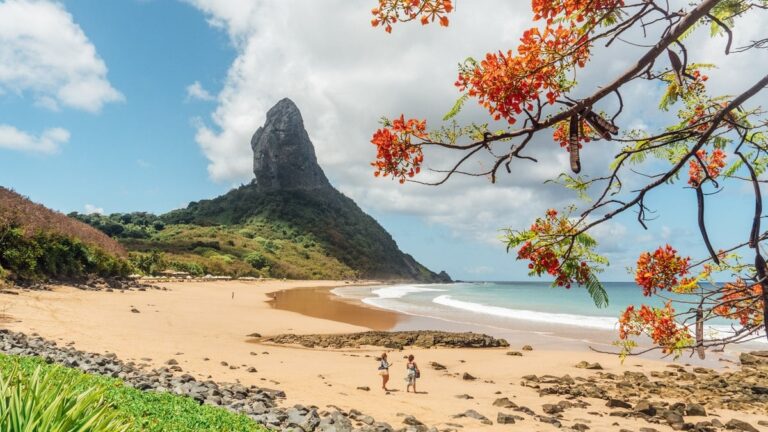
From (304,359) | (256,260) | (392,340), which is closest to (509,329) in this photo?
(392,340)

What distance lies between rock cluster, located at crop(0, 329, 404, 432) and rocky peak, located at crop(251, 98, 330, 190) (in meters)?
139

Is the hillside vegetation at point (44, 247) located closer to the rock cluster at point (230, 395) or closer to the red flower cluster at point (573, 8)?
the rock cluster at point (230, 395)

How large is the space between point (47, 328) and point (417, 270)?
6694 inches

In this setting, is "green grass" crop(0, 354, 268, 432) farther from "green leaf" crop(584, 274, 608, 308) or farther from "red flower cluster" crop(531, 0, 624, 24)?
"red flower cluster" crop(531, 0, 624, 24)

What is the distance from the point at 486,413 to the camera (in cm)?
1144

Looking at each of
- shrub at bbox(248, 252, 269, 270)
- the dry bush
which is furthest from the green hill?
the dry bush

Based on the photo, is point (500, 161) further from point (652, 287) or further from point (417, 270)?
point (417, 270)

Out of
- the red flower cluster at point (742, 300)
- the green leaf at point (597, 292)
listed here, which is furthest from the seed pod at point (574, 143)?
the green leaf at point (597, 292)

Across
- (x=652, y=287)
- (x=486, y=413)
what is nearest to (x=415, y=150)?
(x=652, y=287)

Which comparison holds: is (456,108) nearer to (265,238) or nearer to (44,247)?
(44,247)

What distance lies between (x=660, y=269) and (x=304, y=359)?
45.6ft

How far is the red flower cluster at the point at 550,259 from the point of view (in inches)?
162

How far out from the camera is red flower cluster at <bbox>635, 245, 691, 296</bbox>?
5383mm

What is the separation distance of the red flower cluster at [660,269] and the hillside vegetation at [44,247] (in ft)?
92.5
